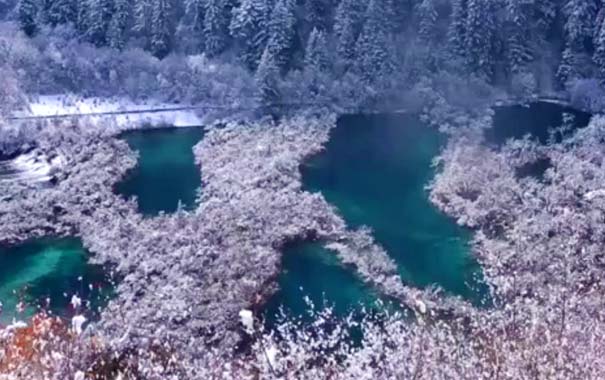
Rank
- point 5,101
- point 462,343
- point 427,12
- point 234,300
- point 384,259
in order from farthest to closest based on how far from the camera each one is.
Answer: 1. point 427,12
2. point 5,101
3. point 384,259
4. point 234,300
5. point 462,343

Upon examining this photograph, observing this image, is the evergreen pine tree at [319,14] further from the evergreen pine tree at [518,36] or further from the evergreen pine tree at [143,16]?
the evergreen pine tree at [518,36]

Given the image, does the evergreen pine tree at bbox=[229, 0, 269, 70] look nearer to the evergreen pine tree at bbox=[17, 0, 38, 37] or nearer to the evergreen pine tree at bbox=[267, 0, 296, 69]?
the evergreen pine tree at bbox=[267, 0, 296, 69]

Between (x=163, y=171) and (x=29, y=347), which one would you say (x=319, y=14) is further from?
(x=29, y=347)

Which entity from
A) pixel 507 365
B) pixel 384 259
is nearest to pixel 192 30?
pixel 384 259

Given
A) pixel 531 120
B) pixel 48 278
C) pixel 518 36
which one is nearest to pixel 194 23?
pixel 518 36

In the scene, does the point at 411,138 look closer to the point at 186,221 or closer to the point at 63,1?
the point at 186,221

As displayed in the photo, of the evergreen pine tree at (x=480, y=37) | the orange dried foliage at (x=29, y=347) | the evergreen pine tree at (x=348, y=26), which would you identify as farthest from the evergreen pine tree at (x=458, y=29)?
the orange dried foliage at (x=29, y=347)
